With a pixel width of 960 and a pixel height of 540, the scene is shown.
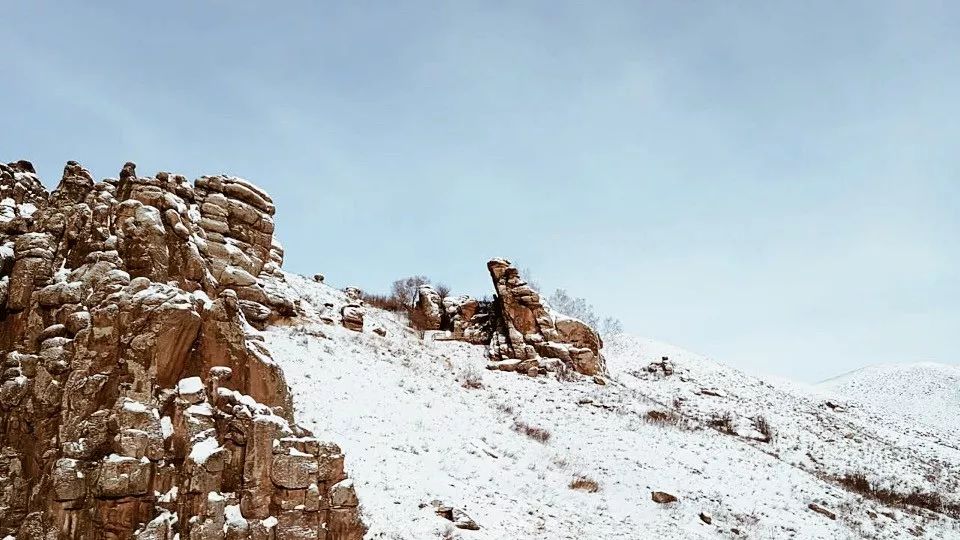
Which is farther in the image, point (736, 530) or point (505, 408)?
point (505, 408)

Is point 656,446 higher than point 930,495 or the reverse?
higher

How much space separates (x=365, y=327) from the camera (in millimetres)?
35094

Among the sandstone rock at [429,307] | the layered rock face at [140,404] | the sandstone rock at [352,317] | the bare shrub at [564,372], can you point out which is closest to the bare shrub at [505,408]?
the bare shrub at [564,372]

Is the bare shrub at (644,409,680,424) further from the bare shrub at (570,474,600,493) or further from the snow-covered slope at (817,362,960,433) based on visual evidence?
the snow-covered slope at (817,362,960,433)

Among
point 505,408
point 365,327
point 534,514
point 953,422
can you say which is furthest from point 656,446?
point 953,422

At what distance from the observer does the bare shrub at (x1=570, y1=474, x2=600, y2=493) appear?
61.1 feet

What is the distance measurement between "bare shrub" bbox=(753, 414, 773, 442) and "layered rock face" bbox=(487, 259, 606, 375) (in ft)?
32.7

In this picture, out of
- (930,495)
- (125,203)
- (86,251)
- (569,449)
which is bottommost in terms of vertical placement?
(930,495)

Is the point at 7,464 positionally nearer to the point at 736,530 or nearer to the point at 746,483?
→ the point at 736,530

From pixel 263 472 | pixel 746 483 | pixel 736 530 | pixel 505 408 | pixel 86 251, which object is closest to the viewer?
pixel 263 472

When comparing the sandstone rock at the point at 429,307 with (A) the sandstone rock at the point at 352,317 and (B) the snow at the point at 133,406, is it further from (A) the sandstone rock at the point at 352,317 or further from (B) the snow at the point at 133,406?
(B) the snow at the point at 133,406

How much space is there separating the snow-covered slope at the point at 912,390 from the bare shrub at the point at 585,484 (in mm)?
46624

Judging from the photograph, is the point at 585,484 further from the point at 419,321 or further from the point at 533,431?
the point at 419,321

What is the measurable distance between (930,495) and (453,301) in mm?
30983
